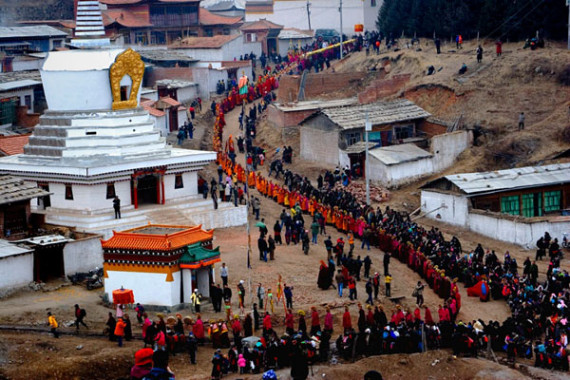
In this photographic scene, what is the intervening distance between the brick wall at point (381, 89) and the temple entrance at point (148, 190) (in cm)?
1845

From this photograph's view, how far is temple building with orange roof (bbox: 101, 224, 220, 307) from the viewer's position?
31375 millimetres

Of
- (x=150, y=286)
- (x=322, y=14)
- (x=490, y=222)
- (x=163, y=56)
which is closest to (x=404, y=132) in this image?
(x=490, y=222)

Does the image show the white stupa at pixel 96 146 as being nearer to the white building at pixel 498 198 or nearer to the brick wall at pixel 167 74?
the white building at pixel 498 198

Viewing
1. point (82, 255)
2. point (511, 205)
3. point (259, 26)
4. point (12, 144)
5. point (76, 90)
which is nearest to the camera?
point (82, 255)

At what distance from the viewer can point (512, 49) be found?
5716cm

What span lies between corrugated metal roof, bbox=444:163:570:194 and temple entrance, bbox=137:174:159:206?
35.6 ft

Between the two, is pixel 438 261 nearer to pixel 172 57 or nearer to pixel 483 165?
pixel 483 165

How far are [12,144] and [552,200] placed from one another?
20.8 m

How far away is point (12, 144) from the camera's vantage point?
147ft

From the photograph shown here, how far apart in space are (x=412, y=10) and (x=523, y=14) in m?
9.87

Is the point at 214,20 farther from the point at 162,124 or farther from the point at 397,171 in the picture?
the point at 397,171

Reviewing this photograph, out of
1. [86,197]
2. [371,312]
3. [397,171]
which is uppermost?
[86,197]

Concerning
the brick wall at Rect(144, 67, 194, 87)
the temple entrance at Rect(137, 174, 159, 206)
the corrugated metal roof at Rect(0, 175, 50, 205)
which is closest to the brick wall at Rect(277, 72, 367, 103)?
the brick wall at Rect(144, 67, 194, 87)

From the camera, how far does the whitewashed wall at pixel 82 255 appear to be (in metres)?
34.6
